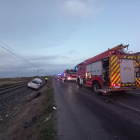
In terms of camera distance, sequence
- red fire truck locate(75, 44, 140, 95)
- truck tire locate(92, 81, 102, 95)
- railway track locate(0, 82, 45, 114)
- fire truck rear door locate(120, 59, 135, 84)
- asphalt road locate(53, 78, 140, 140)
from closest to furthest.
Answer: asphalt road locate(53, 78, 140, 140)
red fire truck locate(75, 44, 140, 95)
fire truck rear door locate(120, 59, 135, 84)
truck tire locate(92, 81, 102, 95)
railway track locate(0, 82, 45, 114)

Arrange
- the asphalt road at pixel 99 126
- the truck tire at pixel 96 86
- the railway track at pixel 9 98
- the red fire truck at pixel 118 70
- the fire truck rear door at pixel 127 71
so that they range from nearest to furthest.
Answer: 1. the asphalt road at pixel 99 126
2. the red fire truck at pixel 118 70
3. the fire truck rear door at pixel 127 71
4. the truck tire at pixel 96 86
5. the railway track at pixel 9 98

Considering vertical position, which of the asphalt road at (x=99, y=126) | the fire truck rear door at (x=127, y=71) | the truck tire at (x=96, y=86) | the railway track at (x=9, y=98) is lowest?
the railway track at (x=9, y=98)

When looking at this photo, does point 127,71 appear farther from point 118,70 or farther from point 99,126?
point 99,126

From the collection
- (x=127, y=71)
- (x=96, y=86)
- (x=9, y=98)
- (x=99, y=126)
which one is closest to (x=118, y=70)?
(x=127, y=71)

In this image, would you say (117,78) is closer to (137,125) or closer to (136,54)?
(136,54)

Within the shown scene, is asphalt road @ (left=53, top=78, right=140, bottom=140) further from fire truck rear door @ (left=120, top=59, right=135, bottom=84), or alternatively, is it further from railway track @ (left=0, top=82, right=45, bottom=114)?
railway track @ (left=0, top=82, right=45, bottom=114)

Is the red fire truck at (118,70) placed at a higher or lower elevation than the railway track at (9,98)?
higher

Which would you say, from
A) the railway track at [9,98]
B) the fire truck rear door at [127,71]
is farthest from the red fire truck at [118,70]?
the railway track at [9,98]

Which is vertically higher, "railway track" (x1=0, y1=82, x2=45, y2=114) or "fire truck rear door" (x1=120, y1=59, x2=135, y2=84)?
"fire truck rear door" (x1=120, y1=59, x2=135, y2=84)

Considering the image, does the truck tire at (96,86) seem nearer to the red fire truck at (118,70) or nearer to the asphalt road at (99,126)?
the red fire truck at (118,70)

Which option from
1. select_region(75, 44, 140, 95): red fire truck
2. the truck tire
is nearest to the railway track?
the truck tire

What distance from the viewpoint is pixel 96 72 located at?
33.0 feet

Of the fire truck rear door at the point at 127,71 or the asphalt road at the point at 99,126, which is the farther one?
the fire truck rear door at the point at 127,71

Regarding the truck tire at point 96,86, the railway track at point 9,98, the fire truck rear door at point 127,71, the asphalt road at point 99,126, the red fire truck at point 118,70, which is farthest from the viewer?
the railway track at point 9,98
